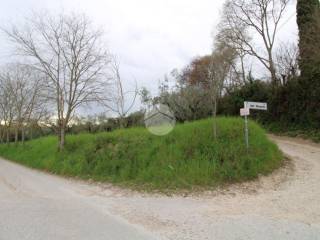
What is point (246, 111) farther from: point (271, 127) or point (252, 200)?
point (271, 127)

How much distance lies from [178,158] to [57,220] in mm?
5545

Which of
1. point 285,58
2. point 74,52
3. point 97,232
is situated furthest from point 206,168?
point 285,58

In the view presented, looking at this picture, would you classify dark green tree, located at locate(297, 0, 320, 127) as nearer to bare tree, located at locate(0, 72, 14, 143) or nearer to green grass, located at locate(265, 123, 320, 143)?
green grass, located at locate(265, 123, 320, 143)

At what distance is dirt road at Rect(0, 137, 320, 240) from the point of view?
5.56 meters

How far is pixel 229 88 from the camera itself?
3269 centimetres

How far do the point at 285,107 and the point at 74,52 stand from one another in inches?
607

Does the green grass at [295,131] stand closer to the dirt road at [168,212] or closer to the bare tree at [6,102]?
the dirt road at [168,212]

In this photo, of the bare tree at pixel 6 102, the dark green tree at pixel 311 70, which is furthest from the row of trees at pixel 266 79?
the bare tree at pixel 6 102

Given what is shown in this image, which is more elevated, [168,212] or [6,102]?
[6,102]

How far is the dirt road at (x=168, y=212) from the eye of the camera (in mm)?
5559

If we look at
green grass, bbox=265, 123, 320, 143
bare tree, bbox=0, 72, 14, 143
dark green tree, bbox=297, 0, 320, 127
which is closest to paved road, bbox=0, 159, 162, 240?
green grass, bbox=265, 123, 320, 143

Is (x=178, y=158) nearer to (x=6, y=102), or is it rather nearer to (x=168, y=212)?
(x=168, y=212)

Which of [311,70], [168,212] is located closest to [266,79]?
[311,70]

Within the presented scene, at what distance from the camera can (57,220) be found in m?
→ 6.36
